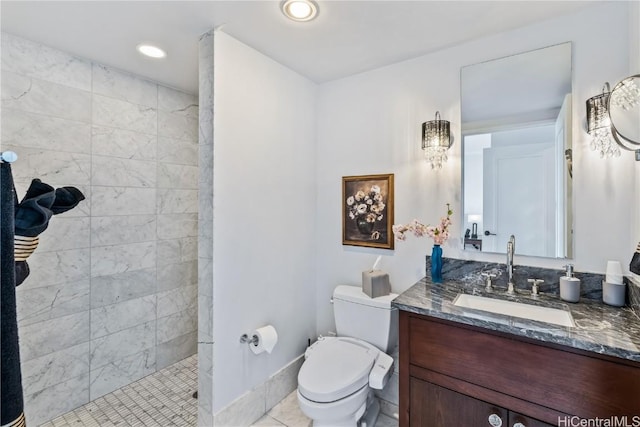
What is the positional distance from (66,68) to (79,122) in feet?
1.11

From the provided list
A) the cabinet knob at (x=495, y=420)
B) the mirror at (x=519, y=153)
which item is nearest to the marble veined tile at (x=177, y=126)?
the mirror at (x=519, y=153)

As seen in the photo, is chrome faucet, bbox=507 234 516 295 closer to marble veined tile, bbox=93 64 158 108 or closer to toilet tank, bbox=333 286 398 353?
toilet tank, bbox=333 286 398 353

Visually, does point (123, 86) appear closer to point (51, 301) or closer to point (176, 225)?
point (176, 225)

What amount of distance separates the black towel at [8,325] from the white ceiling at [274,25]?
46.7 inches

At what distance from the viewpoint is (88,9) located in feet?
4.85

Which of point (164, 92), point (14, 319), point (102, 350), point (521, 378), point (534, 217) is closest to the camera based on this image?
point (14, 319)

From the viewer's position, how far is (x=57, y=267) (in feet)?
6.17

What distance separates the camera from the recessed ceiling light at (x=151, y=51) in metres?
1.82

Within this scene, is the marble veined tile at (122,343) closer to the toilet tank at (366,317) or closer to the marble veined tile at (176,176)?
the marble veined tile at (176,176)

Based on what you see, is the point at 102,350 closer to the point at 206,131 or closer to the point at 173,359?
the point at 173,359

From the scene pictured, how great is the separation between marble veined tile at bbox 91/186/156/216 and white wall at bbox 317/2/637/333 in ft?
4.43

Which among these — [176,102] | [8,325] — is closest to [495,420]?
[8,325]

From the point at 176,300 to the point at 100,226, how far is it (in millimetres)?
858

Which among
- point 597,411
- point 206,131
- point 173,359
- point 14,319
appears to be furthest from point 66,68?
point 597,411
